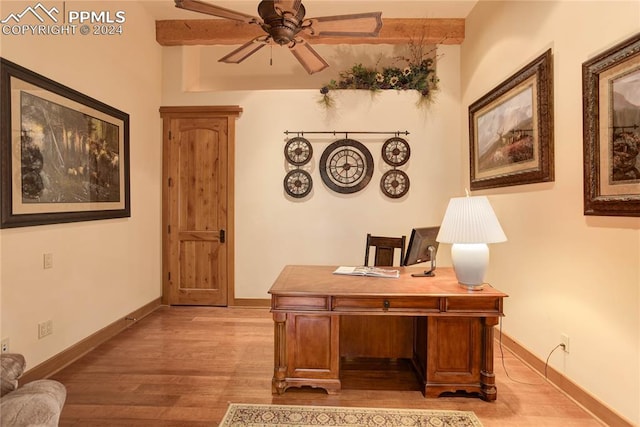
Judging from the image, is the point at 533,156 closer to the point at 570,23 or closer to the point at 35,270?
the point at 570,23

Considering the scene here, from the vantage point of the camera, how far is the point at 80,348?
2.99 m

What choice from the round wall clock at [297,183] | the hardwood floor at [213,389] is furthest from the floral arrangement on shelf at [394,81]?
the hardwood floor at [213,389]

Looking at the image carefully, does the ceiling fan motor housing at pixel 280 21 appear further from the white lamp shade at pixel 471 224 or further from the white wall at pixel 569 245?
the white wall at pixel 569 245

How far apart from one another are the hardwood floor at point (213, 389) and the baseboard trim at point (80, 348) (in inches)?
2.8

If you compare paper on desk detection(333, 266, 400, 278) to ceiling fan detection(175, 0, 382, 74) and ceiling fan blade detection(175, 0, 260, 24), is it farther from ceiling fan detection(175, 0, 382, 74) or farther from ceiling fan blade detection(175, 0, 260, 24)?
ceiling fan blade detection(175, 0, 260, 24)

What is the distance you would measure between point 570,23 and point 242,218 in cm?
372

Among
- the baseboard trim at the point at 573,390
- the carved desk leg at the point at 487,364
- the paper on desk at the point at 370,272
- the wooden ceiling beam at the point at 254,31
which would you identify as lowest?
the baseboard trim at the point at 573,390

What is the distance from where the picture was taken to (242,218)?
4.47 m

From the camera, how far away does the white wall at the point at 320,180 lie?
4422mm

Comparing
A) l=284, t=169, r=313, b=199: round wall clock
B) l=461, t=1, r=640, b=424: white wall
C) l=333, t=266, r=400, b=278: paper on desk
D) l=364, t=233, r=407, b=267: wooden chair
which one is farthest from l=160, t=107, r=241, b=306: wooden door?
l=461, t=1, r=640, b=424: white wall

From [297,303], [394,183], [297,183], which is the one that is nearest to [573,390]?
[297,303]

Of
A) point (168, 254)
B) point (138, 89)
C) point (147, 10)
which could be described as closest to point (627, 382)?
point (168, 254)

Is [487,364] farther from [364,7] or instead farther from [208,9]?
[364,7]

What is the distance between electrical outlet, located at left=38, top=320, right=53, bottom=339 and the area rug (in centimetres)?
158
